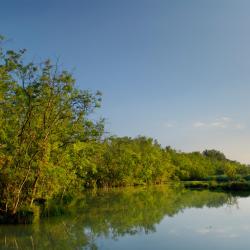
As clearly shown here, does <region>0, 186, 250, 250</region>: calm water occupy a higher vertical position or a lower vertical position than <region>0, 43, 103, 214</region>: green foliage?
lower

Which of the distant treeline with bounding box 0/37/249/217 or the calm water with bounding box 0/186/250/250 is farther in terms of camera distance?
the distant treeline with bounding box 0/37/249/217

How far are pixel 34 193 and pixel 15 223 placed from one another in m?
2.60

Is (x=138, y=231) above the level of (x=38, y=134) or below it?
below

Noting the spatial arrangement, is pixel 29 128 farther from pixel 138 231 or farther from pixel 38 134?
pixel 138 231

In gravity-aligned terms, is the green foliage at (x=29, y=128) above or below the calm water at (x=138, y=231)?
above

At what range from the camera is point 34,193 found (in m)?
22.9

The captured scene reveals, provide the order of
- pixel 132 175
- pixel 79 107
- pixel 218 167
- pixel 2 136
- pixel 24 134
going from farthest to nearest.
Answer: pixel 218 167, pixel 132 175, pixel 79 107, pixel 24 134, pixel 2 136

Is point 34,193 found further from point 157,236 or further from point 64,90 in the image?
point 157,236

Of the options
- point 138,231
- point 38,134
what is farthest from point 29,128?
point 138,231

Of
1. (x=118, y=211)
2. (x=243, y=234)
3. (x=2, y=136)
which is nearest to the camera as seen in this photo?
(x=243, y=234)

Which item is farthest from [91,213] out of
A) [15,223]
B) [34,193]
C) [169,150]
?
[169,150]

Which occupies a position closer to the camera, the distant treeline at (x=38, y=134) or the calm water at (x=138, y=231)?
the calm water at (x=138, y=231)

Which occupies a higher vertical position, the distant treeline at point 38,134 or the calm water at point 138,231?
the distant treeline at point 38,134

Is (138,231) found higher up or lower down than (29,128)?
lower down
